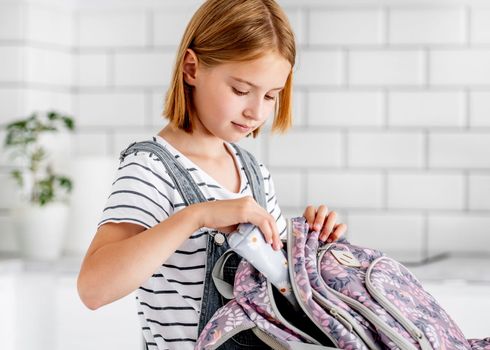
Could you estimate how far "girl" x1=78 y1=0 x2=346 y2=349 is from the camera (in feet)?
3.29

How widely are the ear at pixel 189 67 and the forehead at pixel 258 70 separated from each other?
0.15ft

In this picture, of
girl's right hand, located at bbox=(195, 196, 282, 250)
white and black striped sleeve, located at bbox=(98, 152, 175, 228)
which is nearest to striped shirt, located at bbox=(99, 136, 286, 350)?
white and black striped sleeve, located at bbox=(98, 152, 175, 228)

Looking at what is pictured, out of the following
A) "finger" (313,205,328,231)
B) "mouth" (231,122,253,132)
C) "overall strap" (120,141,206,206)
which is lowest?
"finger" (313,205,328,231)

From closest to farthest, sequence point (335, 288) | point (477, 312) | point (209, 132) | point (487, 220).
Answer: point (335, 288) < point (209, 132) < point (477, 312) < point (487, 220)

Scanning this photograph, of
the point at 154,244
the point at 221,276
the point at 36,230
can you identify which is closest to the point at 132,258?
the point at 154,244

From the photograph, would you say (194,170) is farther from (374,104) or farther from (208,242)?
(374,104)

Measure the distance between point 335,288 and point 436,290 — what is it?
0.90 meters

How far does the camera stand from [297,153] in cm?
219

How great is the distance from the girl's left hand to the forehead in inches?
6.7

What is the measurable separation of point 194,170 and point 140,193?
4.2 inches

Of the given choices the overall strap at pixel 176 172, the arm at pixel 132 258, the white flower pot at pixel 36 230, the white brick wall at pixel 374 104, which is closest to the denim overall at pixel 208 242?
the overall strap at pixel 176 172

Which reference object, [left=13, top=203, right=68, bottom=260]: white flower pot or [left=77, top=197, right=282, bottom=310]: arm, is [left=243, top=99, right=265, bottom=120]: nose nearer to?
[left=77, top=197, right=282, bottom=310]: arm

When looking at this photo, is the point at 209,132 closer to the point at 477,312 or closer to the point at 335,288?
the point at 335,288

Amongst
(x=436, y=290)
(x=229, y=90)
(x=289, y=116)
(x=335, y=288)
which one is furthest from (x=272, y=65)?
(x=436, y=290)
